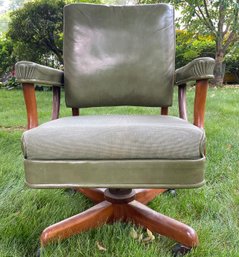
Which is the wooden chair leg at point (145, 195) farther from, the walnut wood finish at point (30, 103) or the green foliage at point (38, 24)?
the green foliage at point (38, 24)

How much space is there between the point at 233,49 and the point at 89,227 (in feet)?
18.1

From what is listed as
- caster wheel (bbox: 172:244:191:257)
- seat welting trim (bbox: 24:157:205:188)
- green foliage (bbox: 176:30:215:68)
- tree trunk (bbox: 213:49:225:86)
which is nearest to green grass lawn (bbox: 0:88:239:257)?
caster wheel (bbox: 172:244:191:257)

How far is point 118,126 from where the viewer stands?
0.86 metres

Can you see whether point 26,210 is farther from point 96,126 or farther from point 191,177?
point 191,177

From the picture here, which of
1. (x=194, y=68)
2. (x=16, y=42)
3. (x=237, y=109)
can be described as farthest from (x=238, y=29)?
(x=194, y=68)

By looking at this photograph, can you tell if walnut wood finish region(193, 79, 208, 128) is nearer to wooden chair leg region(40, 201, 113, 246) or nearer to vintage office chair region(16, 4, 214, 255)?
vintage office chair region(16, 4, 214, 255)

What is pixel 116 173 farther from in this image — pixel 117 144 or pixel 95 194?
pixel 95 194

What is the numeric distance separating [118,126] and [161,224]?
424 millimetres

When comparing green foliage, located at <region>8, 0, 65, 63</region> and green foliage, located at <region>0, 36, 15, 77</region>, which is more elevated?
green foliage, located at <region>8, 0, 65, 63</region>

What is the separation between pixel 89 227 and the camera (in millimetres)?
1105

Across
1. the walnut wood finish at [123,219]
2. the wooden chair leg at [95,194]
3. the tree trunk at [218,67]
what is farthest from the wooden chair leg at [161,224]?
the tree trunk at [218,67]

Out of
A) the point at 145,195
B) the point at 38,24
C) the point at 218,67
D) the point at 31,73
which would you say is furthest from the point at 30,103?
the point at 218,67

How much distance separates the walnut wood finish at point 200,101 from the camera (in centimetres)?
98

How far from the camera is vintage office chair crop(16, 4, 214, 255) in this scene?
84cm
